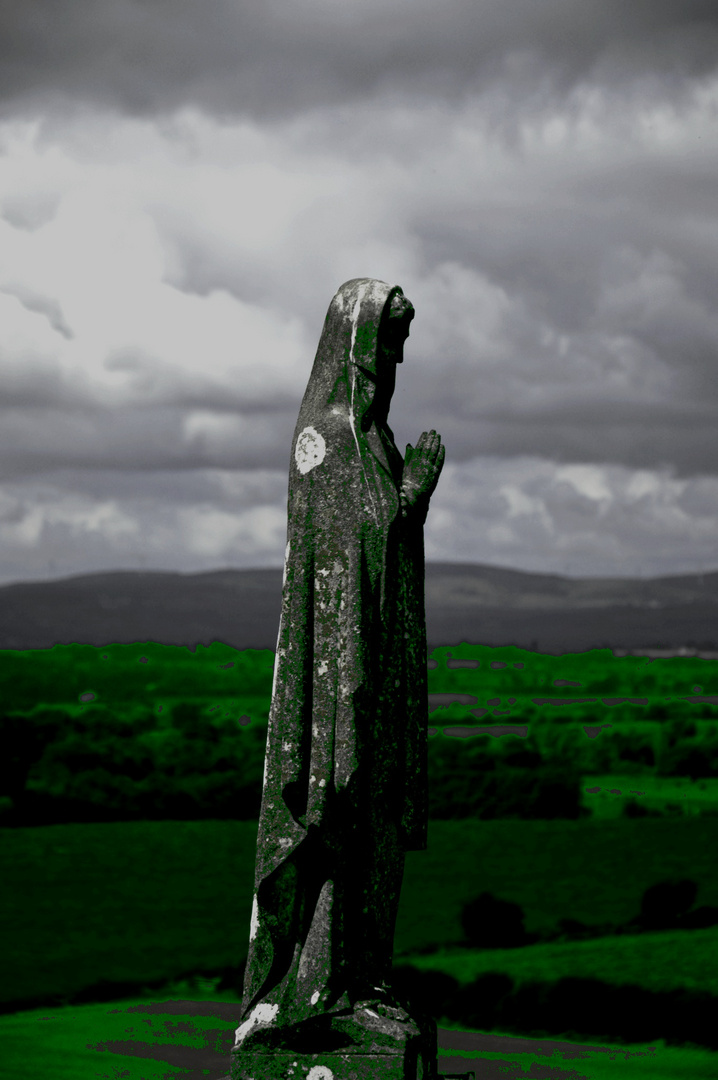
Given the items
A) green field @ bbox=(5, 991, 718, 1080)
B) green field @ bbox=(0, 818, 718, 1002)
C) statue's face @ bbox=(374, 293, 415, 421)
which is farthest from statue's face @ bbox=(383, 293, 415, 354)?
green field @ bbox=(0, 818, 718, 1002)

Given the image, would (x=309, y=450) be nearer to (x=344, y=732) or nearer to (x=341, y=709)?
(x=341, y=709)

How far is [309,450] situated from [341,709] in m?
1.84

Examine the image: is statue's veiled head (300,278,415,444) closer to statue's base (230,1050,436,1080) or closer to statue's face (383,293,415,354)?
statue's face (383,293,415,354)

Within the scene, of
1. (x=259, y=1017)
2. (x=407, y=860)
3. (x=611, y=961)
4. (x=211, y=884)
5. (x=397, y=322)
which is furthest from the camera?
(x=407, y=860)

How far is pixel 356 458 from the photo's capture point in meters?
9.52

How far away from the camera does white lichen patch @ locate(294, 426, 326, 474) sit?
9.56 metres

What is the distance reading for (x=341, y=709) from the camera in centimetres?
911

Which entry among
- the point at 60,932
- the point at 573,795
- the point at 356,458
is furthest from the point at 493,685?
the point at 356,458

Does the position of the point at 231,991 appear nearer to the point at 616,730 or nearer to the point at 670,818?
the point at 670,818

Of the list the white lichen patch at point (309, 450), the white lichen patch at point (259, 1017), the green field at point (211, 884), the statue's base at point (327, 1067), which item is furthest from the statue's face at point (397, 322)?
the green field at point (211, 884)

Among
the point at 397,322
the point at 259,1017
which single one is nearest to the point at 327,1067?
the point at 259,1017

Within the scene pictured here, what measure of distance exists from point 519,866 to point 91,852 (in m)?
13.8

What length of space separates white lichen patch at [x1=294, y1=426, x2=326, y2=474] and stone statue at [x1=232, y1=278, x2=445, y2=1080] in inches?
0.5

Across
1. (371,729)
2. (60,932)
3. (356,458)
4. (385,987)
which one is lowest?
(60,932)
